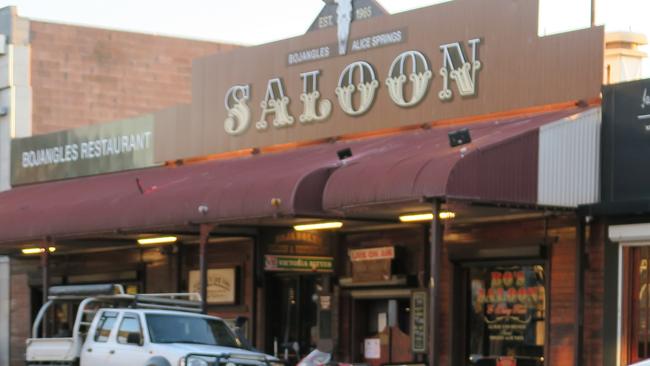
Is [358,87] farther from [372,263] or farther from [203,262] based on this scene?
[203,262]

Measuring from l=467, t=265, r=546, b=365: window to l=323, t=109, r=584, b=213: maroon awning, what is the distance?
2.51 m

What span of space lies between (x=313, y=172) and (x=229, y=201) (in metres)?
1.73

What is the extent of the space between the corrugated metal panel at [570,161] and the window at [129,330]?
20.0 ft

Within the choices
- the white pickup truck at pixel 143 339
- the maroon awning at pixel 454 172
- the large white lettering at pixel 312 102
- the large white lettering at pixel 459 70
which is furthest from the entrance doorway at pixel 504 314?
A: the large white lettering at pixel 312 102

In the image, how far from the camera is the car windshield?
19.2m

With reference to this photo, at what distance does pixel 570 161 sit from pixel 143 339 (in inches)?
258

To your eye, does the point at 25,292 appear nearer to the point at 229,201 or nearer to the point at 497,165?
the point at 229,201

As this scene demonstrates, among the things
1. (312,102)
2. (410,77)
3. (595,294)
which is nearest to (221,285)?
Answer: (312,102)

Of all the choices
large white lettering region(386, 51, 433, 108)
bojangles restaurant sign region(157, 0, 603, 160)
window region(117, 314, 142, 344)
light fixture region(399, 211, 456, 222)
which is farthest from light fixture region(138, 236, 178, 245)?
large white lettering region(386, 51, 433, 108)

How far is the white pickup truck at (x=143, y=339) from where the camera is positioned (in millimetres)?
18422

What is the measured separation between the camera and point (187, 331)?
19453 millimetres

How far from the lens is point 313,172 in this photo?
19344mm

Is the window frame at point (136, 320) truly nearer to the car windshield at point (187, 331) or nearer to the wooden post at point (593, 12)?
the car windshield at point (187, 331)

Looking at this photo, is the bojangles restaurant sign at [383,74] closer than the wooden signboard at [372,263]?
Yes
